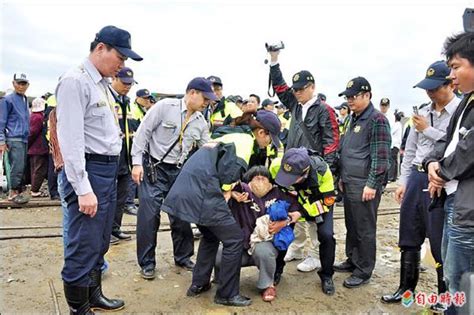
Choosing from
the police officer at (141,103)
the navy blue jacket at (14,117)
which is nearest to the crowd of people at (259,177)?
the police officer at (141,103)

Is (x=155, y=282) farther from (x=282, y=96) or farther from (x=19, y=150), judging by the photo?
(x=19, y=150)

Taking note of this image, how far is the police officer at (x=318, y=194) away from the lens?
354 centimetres

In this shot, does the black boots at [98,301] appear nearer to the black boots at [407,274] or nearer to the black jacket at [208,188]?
the black jacket at [208,188]

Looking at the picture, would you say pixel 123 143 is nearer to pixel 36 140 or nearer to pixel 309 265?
pixel 309 265

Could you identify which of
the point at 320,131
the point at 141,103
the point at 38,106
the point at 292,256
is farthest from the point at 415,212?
the point at 38,106

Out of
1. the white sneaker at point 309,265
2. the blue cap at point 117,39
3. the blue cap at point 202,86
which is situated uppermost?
the blue cap at point 117,39

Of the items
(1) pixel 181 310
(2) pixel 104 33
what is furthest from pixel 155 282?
(2) pixel 104 33

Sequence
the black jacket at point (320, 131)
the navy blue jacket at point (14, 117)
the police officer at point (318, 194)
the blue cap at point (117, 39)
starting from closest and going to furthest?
the blue cap at point (117, 39) < the police officer at point (318, 194) < the black jacket at point (320, 131) < the navy blue jacket at point (14, 117)

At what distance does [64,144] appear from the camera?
2580mm

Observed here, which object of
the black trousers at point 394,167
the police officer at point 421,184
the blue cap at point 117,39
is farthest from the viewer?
the black trousers at point 394,167

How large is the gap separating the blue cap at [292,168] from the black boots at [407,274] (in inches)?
49.1

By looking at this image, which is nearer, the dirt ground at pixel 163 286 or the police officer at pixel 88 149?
the police officer at pixel 88 149

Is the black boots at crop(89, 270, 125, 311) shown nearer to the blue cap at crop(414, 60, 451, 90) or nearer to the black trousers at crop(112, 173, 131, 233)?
the black trousers at crop(112, 173, 131, 233)

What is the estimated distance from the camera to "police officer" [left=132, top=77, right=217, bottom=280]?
397 cm
